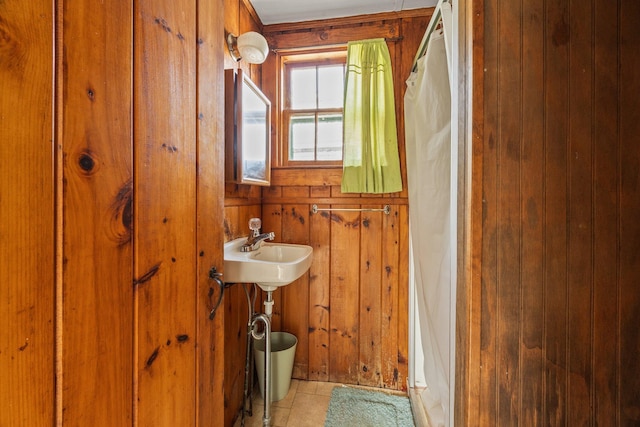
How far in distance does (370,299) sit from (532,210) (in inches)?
49.5

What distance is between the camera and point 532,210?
679 millimetres

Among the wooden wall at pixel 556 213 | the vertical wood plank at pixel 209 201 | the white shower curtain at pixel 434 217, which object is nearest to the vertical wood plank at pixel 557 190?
the wooden wall at pixel 556 213

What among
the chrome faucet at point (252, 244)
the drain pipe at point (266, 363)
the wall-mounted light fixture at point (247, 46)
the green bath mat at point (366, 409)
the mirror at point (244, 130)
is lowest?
the green bath mat at point (366, 409)

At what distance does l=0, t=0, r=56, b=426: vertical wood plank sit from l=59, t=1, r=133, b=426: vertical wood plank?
0.03m

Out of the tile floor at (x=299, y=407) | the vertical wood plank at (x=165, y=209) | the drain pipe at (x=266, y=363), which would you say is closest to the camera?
the vertical wood plank at (x=165, y=209)

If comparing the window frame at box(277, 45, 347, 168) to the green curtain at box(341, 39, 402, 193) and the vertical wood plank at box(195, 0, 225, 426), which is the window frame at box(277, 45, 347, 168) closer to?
the green curtain at box(341, 39, 402, 193)

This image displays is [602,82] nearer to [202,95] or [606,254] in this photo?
[606,254]

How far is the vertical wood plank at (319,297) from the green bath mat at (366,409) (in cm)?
19

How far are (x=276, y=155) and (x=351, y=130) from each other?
537mm

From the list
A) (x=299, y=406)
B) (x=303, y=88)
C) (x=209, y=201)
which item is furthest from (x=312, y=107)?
(x=299, y=406)

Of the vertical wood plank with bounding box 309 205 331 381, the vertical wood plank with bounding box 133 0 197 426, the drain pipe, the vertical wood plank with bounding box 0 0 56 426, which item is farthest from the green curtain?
the vertical wood plank with bounding box 0 0 56 426

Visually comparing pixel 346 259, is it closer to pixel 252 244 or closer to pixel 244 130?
pixel 252 244

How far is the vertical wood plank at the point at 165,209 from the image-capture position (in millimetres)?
588

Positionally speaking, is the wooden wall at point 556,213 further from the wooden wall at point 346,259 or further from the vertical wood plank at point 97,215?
the wooden wall at point 346,259
